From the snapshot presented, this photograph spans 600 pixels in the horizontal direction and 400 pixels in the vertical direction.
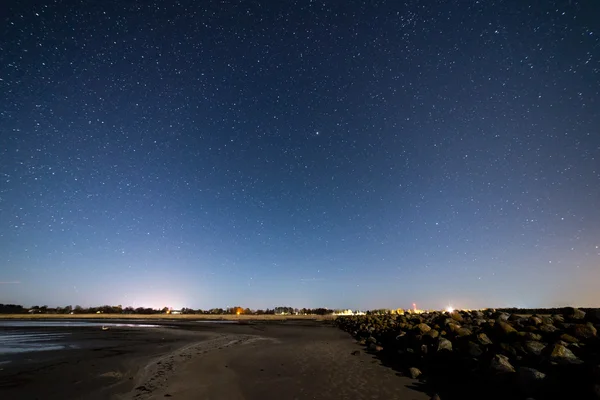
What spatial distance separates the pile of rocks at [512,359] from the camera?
648 cm

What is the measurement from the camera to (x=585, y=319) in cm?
1141

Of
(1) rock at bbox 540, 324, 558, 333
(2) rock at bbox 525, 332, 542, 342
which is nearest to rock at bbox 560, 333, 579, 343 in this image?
(2) rock at bbox 525, 332, 542, 342

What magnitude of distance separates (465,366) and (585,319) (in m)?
5.58

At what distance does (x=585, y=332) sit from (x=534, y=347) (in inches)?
68.1

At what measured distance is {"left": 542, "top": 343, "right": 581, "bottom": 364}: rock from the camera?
22.2ft

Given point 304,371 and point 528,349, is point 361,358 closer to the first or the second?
point 304,371

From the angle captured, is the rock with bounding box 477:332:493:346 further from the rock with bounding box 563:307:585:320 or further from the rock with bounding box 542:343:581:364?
the rock with bounding box 563:307:585:320

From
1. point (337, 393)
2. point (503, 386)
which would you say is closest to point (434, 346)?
point (503, 386)

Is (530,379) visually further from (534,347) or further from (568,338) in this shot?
(568,338)

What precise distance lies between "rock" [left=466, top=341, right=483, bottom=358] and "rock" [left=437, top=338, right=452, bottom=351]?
944mm

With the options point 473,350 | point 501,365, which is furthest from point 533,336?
point 501,365

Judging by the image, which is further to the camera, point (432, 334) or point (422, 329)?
point (422, 329)

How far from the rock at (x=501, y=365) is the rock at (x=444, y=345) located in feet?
9.99

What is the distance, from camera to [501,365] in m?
7.89
